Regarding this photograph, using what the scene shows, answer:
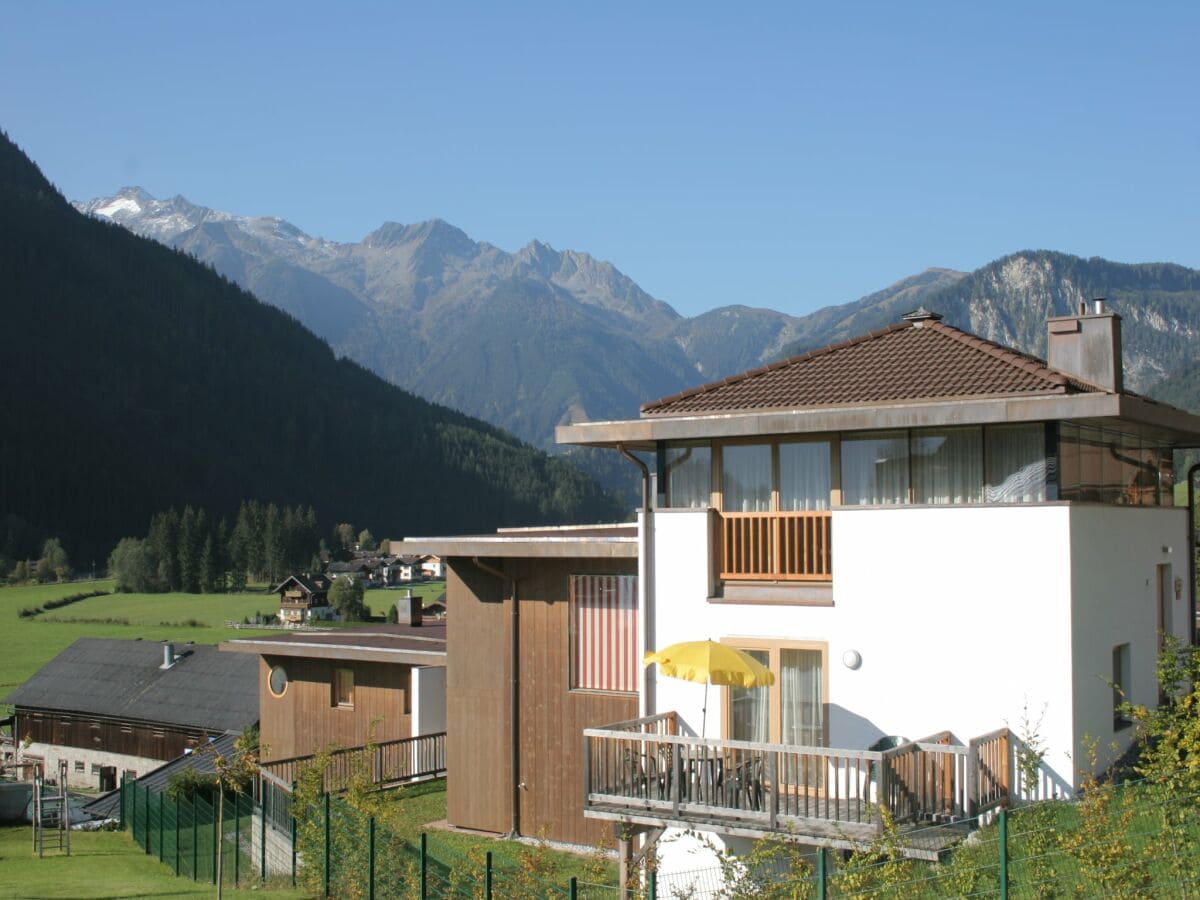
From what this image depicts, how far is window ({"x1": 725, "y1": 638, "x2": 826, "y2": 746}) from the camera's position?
15.5 m

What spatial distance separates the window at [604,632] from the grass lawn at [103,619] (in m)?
55.5

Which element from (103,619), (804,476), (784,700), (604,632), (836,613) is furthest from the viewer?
(103,619)

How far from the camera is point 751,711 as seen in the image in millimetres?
15945

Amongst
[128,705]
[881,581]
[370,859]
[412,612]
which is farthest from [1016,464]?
[128,705]

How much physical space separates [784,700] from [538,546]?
4.87m

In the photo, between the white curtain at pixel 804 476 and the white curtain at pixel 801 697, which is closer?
the white curtain at pixel 801 697

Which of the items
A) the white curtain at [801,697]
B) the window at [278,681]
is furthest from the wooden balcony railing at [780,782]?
the window at [278,681]

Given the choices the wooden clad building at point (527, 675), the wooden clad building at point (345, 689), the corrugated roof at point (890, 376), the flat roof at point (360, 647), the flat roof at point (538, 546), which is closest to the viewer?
the corrugated roof at point (890, 376)

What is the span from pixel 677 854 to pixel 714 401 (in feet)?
19.4

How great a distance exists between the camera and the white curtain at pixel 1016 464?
47.5 feet

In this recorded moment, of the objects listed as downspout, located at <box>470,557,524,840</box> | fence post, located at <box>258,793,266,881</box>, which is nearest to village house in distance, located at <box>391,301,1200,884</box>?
downspout, located at <box>470,557,524,840</box>

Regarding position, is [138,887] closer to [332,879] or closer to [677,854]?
[332,879]

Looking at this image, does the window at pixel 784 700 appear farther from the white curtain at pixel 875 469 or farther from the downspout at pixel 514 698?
the downspout at pixel 514 698

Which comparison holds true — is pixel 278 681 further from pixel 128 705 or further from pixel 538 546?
pixel 128 705
